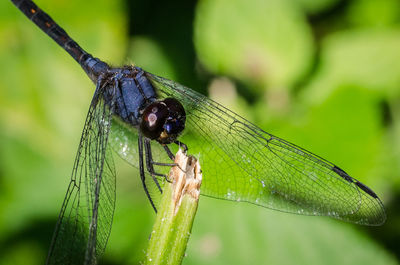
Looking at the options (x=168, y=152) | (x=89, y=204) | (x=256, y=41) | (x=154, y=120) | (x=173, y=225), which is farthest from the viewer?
(x=256, y=41)

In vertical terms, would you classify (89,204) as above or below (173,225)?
above

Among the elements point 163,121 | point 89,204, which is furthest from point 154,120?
point 89,204

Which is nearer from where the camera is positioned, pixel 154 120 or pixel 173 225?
pixel 173 225

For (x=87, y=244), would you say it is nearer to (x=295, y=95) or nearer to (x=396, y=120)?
(x=295, y=95)

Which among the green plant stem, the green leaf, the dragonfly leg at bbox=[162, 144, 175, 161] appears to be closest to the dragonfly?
the dragonfly leg at bbox=[162, 144, 175, 161]

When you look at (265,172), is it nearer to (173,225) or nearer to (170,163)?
(170,163)

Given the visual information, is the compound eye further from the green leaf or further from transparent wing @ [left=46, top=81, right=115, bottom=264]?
the green leaf

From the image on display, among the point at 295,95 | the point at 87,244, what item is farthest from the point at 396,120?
the point at 87,244

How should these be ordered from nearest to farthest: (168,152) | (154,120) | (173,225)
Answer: (173,225)
(154,120)
(168,152)
